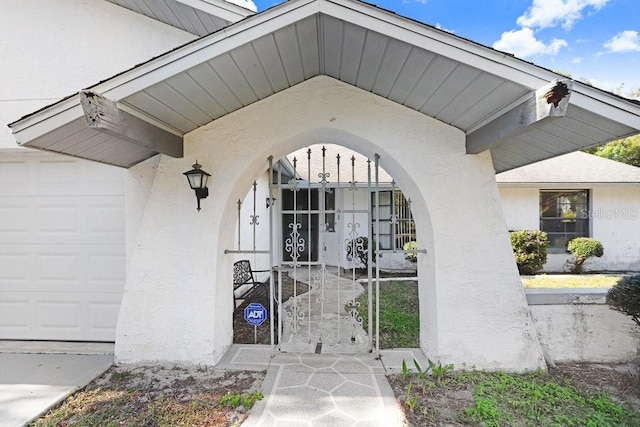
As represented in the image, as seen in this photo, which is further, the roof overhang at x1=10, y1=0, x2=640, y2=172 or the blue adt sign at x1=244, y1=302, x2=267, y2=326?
the blue adt sign at x1=244, y1=302, x2=267, y2=326

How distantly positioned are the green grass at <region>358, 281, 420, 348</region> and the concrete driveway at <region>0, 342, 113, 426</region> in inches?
153

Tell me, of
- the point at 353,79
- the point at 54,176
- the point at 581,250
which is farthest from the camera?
the point at 581,250

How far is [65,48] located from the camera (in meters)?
4.79

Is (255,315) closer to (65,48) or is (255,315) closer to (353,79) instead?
(353,79)

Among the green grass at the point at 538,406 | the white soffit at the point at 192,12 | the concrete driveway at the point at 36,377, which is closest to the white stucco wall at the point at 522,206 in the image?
the green grass at the point at 538,406

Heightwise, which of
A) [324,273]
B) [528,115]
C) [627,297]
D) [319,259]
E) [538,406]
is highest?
[528,115]

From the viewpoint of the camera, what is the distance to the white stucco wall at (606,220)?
1054 cm

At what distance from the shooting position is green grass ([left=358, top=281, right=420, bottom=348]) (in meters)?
4.94

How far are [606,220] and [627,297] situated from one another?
9.04 m

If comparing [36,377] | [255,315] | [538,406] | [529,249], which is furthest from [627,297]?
[36,377]

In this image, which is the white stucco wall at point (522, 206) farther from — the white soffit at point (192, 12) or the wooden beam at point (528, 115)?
the white soffit at point (192, 12)

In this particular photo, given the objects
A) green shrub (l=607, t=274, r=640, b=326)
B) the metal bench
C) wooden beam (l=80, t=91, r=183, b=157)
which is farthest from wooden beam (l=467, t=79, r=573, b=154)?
the metal bench

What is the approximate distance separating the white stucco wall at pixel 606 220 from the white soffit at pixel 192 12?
32.3ft

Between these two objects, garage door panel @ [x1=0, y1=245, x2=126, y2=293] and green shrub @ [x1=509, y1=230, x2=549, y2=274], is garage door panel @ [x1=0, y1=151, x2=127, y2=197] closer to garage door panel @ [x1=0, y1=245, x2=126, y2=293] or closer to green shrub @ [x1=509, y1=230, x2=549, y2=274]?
garage door panel @ [x1=0, y1=245, x2=126, y2=293]
